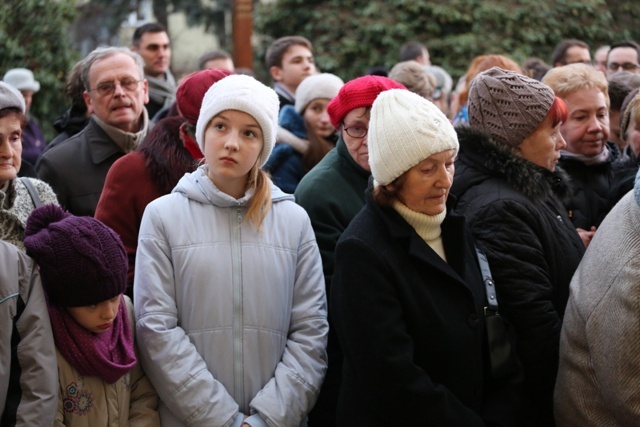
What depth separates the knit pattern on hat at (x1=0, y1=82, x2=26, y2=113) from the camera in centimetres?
387

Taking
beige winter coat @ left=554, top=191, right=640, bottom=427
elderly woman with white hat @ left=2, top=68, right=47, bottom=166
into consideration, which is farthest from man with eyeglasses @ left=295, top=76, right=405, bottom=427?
elderly woman with white hat @ left=2, top=68, right=47, bottom=166

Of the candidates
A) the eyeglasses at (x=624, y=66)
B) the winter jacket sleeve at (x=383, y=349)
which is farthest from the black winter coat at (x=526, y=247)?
the eyeglasses at (x=624, y=66)

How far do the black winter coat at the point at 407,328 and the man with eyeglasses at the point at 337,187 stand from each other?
62 cm

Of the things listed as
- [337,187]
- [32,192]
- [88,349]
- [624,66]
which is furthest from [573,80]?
[624,66]

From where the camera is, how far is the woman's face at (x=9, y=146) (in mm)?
3863

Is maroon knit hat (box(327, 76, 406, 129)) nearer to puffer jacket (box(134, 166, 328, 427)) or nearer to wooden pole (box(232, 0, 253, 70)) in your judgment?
puffer jacket (box(134, 166, 328, 427))

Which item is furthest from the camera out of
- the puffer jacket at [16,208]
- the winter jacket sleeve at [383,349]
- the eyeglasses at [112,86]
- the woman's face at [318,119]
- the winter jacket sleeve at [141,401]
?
the woman's face at [318,119]

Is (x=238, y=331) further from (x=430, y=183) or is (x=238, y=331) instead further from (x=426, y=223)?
(x=430, y=183)

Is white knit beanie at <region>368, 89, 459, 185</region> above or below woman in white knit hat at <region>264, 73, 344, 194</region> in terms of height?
above

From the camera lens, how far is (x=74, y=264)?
11.0ft

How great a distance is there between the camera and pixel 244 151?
3748 mm

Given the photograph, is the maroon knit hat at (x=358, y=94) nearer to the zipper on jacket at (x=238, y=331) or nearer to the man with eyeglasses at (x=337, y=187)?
the man with eyeglasses at (x=337, y=187)

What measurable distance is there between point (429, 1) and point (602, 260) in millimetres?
12018

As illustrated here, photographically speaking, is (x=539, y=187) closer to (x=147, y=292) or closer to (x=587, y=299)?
(x=587, y=299)
